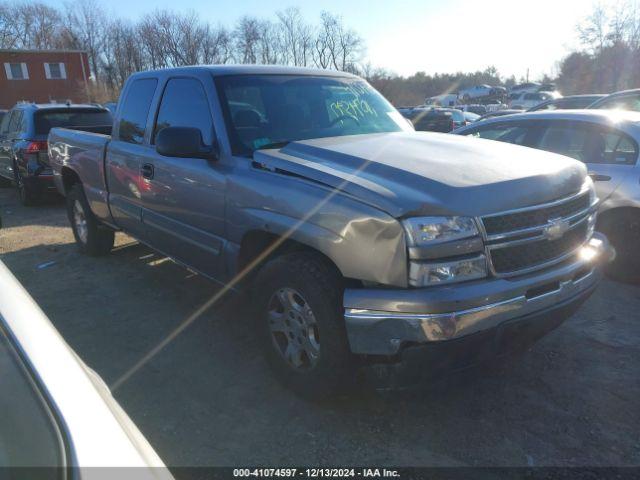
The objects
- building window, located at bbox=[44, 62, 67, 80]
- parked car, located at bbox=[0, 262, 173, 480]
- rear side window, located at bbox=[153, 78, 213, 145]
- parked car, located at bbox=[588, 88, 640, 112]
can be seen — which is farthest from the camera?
building window, located at bbox=[44, 62, 67, 80]

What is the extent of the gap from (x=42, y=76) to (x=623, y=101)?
157 feet

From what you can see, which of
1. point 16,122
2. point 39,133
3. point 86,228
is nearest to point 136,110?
point 86,228

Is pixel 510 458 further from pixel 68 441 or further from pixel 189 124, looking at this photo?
pixel 189 124

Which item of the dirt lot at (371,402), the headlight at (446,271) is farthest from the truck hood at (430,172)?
the dirt lot at (371,402)

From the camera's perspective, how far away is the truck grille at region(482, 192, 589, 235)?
240 cm

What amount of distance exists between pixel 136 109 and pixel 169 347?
2.24m

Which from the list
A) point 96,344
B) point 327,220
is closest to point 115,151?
point 96,344

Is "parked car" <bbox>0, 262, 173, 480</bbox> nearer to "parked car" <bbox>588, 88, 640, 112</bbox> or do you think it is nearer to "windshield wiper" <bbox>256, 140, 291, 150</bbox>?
"windshield wiper" <bbox>256, 140, 291, 150</bbox>

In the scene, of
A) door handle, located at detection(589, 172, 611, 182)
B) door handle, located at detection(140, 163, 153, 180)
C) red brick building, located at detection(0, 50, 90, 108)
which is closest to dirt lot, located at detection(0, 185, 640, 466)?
door handle, located at detection(589, 172, 611, 182)

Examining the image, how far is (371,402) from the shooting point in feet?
9.75

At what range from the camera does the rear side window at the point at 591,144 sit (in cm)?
450

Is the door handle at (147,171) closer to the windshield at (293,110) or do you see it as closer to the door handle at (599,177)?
the windshield at (293,110)

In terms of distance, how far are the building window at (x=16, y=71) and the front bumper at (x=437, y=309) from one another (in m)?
50.4

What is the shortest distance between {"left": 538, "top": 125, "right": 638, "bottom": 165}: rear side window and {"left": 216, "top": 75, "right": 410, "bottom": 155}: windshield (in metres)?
1.77
